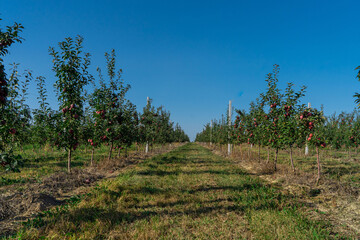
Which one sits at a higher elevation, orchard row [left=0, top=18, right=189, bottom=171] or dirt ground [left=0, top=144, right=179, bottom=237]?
orchard row [left=0, top=18, right=189, bottom=171]

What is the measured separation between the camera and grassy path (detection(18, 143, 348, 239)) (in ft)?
10.5

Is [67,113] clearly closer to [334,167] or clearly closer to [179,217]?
[179,217]

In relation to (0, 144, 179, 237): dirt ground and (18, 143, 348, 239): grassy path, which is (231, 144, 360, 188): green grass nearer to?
(18, 143, 348, 239): grassy path

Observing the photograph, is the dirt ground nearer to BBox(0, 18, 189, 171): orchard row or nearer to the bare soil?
BBox(0, 18, 189, 171): orchard row

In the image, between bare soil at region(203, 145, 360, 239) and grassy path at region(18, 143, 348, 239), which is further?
bare soil at region(203, 145, 360, 239)

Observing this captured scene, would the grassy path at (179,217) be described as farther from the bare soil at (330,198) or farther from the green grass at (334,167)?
the green grass at (334,167)

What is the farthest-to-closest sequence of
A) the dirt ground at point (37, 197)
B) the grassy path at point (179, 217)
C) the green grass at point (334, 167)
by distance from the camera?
the green grass at point (334, 167), the dirt ground at point (37, 197), the grassy path at point (179, 217)

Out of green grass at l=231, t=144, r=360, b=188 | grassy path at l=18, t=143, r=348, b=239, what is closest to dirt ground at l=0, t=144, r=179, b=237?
grassy path at l=18, t=143, r=348, b=239

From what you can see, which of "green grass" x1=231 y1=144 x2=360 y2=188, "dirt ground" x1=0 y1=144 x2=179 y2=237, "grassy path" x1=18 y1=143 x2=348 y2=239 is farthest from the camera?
"green grass" x1=231 y1=144 x2=360 y2=188

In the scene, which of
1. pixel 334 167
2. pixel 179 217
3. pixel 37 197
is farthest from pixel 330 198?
pixel 37 197

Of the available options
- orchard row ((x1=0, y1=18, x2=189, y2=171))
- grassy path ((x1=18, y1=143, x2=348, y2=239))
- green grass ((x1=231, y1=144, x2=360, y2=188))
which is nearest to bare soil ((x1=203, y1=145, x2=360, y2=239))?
grassy path ((x1=18, y1=143, x2=348, y2=239))

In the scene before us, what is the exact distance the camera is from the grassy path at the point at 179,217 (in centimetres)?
321

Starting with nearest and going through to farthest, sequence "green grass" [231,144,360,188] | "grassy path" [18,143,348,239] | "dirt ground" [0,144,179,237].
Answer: "grassy path" [18,143,348,239], "dirt ground" [0,144,179,237], "green grass" [231,144,360,188]

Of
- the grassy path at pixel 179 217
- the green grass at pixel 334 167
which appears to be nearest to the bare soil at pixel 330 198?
the grassy path at pixel 179 217
